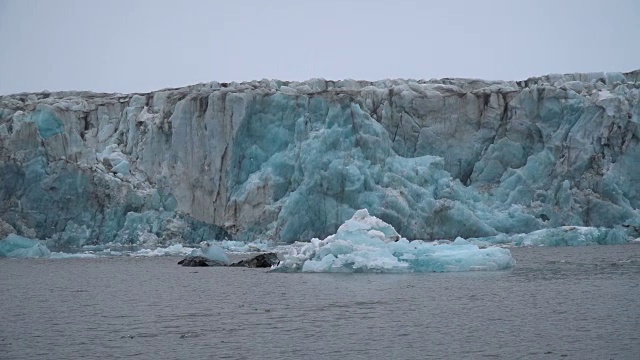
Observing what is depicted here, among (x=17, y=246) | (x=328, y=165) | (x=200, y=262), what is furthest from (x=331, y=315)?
(x=17, y=246)

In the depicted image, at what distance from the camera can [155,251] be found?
27.2 metres

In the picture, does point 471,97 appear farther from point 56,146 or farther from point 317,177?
point 56,146

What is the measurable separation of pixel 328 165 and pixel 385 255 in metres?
9.57

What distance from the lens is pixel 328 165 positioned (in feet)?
94.1

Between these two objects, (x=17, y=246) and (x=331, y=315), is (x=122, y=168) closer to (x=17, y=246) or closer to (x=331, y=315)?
(x=17, y=246)

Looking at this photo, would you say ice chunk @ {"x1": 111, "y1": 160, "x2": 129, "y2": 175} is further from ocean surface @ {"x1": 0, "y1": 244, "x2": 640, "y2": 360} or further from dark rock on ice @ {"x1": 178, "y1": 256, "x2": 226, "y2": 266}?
ocean surface @ {"x1": 0, "y1": 244, "x2": 640, "y2": 360}

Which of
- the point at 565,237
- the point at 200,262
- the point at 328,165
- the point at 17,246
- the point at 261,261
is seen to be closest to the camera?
the point at 261,261

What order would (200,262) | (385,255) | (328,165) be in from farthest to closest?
(328,165)
(200,262)
(385,255)

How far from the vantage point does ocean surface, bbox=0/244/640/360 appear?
977 centimetres

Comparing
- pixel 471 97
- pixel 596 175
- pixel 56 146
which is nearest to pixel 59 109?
pixel 56 146

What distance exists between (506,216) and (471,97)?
536 cm

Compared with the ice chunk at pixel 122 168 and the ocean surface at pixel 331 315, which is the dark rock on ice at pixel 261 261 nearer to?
Result: the ocean surface at pixel 331 315

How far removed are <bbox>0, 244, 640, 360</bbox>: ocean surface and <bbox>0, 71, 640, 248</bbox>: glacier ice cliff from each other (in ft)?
26.4

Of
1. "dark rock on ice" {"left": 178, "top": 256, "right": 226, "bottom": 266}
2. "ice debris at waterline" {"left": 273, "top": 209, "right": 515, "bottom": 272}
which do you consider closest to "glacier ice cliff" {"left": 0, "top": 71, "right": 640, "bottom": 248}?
"dark rock on ice" {"left": 178, "top": 256, "right": 226, "bottom": 266}
